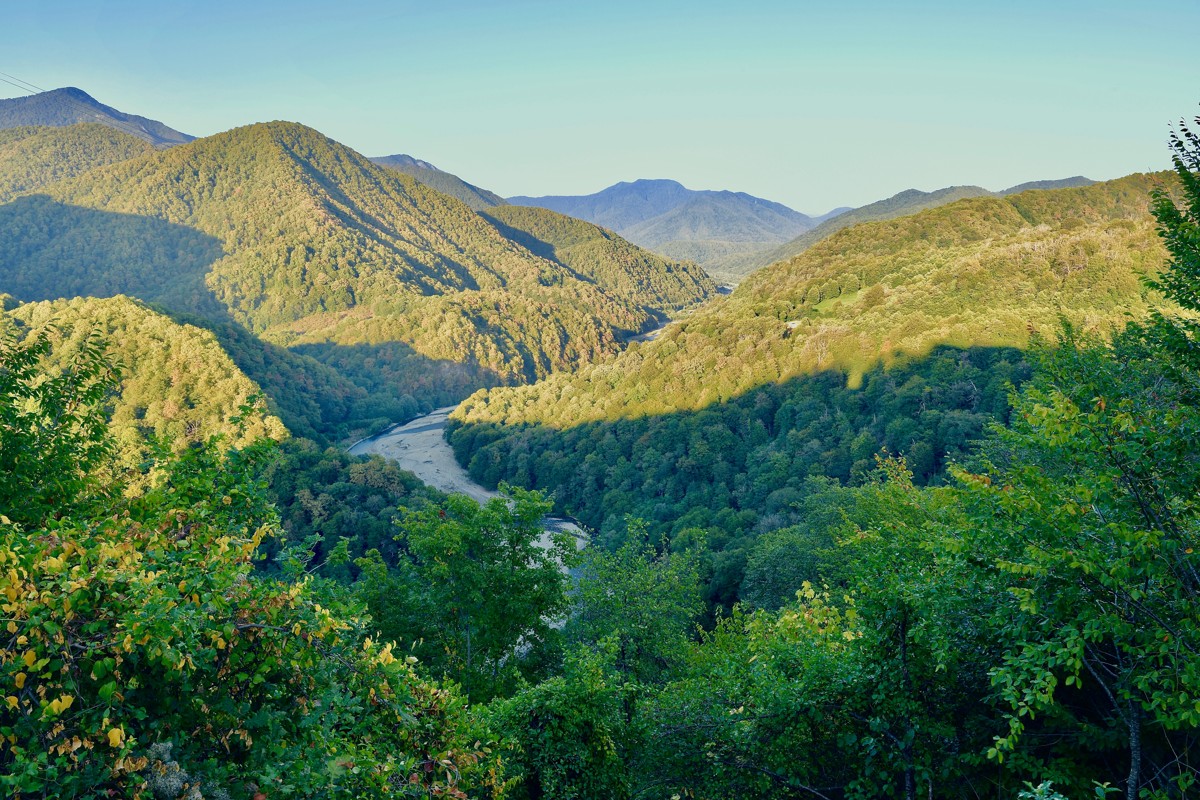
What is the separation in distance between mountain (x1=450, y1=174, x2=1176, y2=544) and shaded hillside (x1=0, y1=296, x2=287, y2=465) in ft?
136

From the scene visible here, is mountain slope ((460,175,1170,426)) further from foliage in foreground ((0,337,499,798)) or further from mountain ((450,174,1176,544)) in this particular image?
foliage in foreground ((0,337,499,798))

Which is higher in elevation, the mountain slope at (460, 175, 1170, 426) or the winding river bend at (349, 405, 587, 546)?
the mountain slope at (460, 175, 1170, 426)

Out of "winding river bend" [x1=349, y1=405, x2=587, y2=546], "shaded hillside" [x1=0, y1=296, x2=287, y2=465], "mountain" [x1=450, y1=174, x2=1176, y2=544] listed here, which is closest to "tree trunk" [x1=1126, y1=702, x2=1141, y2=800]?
"mountain" [x1=450, y1=174, x2=1176, y2=544]

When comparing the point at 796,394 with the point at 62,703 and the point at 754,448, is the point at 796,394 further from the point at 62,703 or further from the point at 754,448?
the point at 62,703

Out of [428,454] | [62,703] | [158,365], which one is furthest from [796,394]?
[62,703]

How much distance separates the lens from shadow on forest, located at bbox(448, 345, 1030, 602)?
5919 cm

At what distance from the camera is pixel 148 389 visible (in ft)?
258

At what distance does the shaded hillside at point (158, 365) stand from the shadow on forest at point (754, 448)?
40.8 metres

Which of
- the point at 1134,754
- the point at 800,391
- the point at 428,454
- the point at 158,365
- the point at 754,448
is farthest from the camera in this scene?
the point at 428,454

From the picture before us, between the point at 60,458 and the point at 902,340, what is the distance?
85.2 m

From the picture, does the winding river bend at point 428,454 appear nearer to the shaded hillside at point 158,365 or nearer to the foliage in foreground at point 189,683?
the shaded hillside at point 158,365

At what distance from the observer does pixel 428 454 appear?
120625mm

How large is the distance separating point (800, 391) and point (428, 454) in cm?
6964

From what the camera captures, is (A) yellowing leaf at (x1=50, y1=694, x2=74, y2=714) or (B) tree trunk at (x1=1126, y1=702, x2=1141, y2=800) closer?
(A) yellowing leaf at (x1=50, y1=694, x2=74, y2=714)
